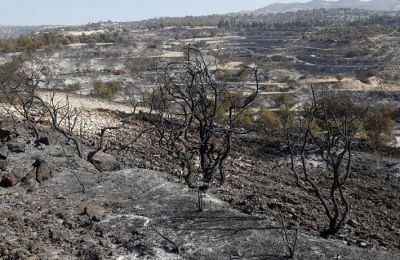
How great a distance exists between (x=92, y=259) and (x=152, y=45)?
6691cm

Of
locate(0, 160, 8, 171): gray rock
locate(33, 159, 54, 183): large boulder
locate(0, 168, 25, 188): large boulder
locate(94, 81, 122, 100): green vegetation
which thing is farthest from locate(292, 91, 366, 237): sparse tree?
locate(94, 81, 122, 100): green vegetation

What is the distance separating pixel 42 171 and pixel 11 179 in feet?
2.51

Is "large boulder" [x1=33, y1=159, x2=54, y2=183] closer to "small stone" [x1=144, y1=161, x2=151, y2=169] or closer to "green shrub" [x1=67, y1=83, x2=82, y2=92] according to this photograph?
"small stone" [x1=144, y1=161, x2=151, y2=169]

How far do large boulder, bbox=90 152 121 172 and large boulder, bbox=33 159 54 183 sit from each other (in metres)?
1.51

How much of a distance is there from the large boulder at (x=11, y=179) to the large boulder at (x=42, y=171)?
429mm

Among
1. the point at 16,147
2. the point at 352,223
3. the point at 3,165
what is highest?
the point at 16,147

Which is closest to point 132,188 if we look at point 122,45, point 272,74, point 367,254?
point 367,254

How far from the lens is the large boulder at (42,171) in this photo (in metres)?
12.4

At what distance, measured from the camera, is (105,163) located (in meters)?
14.2

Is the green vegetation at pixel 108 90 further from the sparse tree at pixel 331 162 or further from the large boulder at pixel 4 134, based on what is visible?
the large boulder at pixel 4 134

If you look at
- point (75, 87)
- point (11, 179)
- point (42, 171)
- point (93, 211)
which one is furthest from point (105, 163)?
point (75, 87)

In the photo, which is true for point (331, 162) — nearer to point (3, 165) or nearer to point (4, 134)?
point (3, 165)

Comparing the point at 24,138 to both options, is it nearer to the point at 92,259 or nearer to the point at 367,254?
the point at 92,259

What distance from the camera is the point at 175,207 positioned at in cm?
1081
